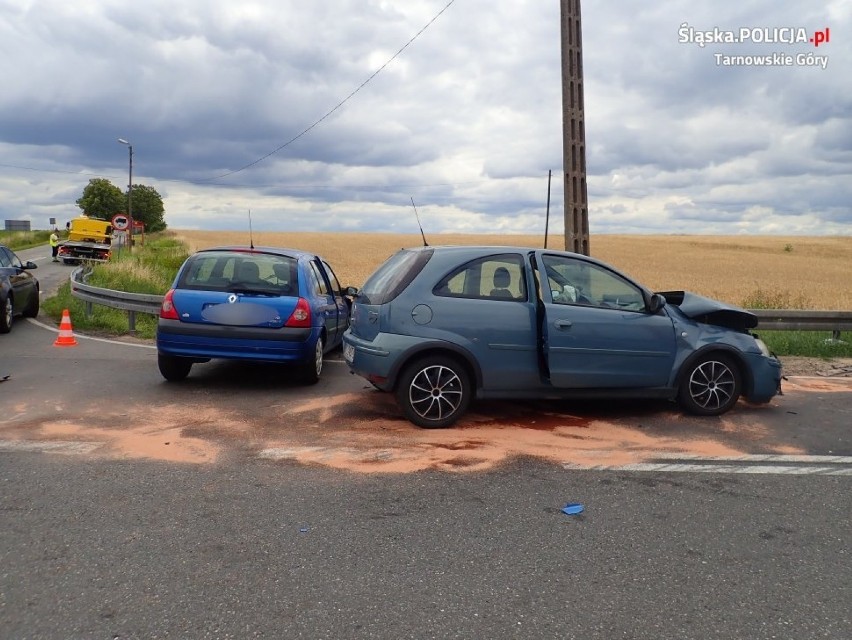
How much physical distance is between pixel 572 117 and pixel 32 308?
35.1 ft

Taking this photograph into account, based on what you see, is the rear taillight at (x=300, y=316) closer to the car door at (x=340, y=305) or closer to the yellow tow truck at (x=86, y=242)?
the car door at (x=340, y=305)

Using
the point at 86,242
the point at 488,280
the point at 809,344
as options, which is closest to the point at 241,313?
the point at 488,280

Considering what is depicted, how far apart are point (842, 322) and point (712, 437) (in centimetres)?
648

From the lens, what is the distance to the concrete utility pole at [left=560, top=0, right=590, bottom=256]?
12352 millimetres

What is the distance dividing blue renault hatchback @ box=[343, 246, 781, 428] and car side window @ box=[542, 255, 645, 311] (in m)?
0.01

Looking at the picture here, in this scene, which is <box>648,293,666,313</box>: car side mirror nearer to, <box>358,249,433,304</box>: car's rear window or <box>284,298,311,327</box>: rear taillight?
<box>358,249,433,304</box>: car's rear window

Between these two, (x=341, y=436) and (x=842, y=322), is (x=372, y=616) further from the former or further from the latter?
(x=842, y=322)

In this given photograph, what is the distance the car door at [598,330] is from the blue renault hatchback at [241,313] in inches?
108

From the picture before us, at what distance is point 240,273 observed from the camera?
8.48m

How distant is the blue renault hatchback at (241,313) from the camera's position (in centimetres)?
812

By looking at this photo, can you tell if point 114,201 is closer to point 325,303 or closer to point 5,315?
point 5,315

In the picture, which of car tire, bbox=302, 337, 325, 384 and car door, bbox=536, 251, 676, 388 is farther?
car tire, bbox=302, 337, 325, 384

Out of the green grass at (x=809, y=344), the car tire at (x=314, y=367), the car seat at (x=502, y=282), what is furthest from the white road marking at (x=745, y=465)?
the green grass at (x=809, y=344)

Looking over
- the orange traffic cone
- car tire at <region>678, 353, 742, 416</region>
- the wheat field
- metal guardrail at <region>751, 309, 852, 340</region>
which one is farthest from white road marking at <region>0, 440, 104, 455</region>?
the wheat field
